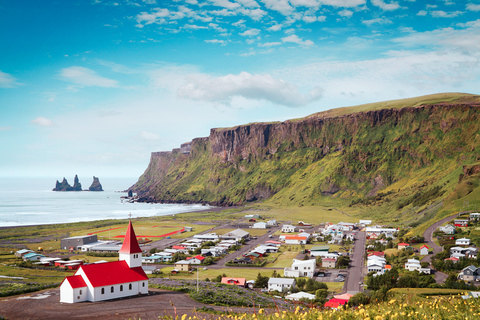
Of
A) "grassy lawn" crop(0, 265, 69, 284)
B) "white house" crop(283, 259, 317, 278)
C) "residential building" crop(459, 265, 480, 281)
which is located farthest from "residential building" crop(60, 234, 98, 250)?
"residential building" crop(459, 265, 480, 281)

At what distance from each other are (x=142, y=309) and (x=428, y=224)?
82.6m

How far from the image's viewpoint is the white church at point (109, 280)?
1414 inches

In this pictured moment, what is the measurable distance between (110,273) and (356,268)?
147 feet

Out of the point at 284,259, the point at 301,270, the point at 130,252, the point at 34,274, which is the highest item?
the point at 130,252

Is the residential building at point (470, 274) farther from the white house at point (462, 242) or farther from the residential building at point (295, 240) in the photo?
the residential building at point (295, 240)

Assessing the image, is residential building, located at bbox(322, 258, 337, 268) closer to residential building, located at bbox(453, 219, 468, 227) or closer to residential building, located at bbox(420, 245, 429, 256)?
residential building, located at bbox(420, 245, 429, 256)

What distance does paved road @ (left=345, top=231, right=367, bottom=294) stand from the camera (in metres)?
54.3

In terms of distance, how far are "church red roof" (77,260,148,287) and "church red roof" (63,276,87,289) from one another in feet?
→ 2.33

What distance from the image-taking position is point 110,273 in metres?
38.2

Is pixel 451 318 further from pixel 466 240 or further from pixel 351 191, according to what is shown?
pixel 351 191

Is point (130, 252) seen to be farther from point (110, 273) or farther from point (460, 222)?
point (460, 222)

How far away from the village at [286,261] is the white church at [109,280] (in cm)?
9

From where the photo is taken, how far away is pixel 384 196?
548 feet

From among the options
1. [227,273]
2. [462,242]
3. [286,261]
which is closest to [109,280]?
[227,273]
